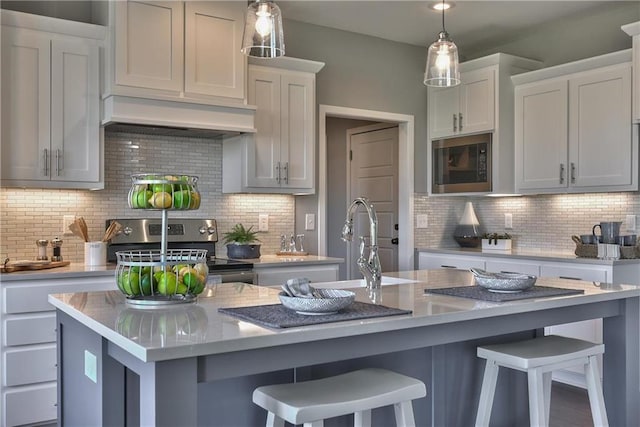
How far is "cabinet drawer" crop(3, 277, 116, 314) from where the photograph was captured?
3.14 metres

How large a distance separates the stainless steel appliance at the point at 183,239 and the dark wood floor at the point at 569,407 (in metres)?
1.96

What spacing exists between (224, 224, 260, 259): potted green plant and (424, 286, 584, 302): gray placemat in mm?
1974

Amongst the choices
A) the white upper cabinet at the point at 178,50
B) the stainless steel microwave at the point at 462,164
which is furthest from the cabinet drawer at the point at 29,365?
the stainless steel microwave at the point at 462,164

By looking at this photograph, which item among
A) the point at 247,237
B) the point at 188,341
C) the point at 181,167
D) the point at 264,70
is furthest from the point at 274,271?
the point at 188,341

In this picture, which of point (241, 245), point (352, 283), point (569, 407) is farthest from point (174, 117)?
point (569, 407)

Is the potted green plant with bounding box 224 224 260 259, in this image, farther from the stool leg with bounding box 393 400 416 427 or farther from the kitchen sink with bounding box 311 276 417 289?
the stool leg with bounding box 393 400 416 427

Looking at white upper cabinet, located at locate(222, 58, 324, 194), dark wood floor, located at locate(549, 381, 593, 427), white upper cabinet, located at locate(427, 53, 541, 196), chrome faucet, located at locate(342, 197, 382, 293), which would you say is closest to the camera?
chrome faucet, located at locate(342, 197, 382, 293)

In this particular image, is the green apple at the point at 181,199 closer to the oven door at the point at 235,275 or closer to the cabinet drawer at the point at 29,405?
the oven door at the point at 235,275

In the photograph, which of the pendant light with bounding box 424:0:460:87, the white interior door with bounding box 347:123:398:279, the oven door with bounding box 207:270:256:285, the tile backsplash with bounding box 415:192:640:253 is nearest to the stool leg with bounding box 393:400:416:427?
the pendant light with bounding box 424:0:460:87

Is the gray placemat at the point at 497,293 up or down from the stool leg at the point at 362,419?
up

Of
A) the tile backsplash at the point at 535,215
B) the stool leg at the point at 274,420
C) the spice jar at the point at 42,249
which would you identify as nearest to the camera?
the stool leg at the point at 274,420

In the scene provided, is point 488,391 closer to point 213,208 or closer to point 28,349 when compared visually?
point 28,349

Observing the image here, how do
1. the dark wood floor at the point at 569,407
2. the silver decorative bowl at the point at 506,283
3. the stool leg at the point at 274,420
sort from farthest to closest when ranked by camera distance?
the dark wood floor at the point at 569,407
the silver decorative bowl at the point at 506,283
the stool leg at the point at 274,420

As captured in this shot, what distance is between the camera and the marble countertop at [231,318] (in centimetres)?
146
